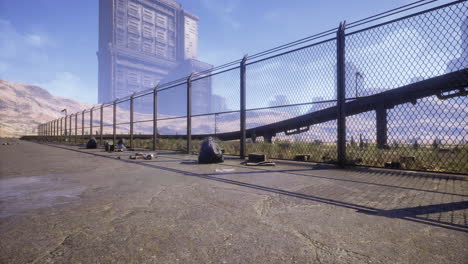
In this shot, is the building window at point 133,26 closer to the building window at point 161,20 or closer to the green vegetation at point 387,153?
the building window at point 161,20

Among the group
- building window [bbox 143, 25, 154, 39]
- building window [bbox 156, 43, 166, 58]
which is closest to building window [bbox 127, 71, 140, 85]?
building window [bbox 156, 43, 166, 58]

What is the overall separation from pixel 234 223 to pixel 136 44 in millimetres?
192654

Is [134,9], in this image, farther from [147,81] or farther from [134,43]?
[147,81]

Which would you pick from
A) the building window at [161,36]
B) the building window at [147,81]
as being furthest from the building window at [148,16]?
the building window at [147,81]

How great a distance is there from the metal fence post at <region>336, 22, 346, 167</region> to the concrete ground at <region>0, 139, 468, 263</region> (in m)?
1.73

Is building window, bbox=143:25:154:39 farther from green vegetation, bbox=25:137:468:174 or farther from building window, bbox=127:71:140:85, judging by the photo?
green vegetation, bbox=25:137:468:174

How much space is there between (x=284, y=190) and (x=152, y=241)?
1778 millimetres

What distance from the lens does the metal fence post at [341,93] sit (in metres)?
4.77

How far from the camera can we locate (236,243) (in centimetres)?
139

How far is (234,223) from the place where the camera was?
1.72 metres

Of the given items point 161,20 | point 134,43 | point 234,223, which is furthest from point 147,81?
point 234,223

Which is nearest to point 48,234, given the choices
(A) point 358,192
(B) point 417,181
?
(A) point 358,192

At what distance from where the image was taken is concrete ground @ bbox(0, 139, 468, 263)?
1.26 meters

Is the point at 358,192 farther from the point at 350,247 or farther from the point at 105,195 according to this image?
the point at 105,195
